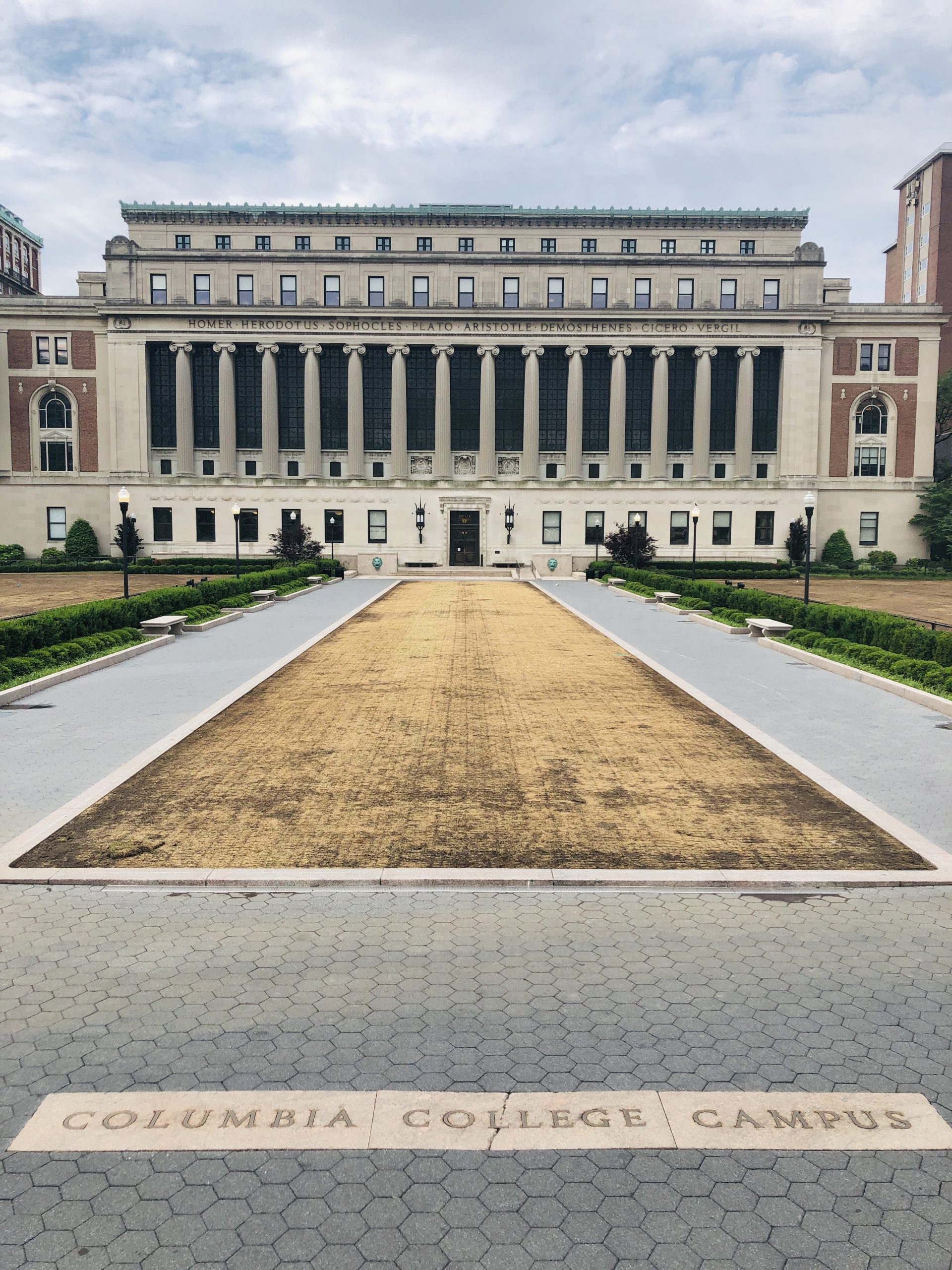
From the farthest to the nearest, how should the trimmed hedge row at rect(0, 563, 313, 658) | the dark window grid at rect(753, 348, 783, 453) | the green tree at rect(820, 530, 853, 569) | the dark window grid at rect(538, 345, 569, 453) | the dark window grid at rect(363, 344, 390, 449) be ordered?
the dark window grid at rect(363, 344, 390, 449)
the dark window grid at rect(538, 345, 569, 453)
the dark window grid at rect(753, 348, 783, 453)
the green tree at rect(820, 530, 853, 569)
the trimmed hedge row at rect(0, 563, 313, 658)

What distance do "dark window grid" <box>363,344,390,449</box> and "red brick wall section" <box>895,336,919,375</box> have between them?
126 ft

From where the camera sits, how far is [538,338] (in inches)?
2694

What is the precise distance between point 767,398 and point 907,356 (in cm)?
1053

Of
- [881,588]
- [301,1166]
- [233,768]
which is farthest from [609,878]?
[881,588]

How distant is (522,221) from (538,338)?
29.5 feet

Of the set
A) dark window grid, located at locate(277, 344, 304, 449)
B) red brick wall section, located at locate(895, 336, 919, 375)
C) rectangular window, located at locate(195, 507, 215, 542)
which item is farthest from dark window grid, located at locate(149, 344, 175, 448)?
red brick wall section, located at locate(895, 336, 919, 375)

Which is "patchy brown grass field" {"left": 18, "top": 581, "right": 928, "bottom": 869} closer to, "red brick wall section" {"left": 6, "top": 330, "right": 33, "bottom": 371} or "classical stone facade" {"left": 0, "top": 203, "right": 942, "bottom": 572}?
"classical stone facade" {"left": 0, "top": 203, "right": 942, "bottom": 572}

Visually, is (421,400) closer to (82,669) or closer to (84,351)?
(84,351)

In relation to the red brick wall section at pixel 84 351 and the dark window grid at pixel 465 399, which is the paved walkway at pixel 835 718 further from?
the red brick wall section at pixel 84 351

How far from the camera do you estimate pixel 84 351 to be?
68188mm

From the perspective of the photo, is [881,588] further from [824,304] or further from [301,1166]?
[301,1166]

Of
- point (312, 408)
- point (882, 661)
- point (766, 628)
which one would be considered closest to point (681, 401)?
point (312, 408)

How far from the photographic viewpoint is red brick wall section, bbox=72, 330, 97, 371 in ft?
224

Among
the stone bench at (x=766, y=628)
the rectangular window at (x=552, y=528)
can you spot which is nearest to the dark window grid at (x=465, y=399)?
the rectangular window at (x=552, y=528)
